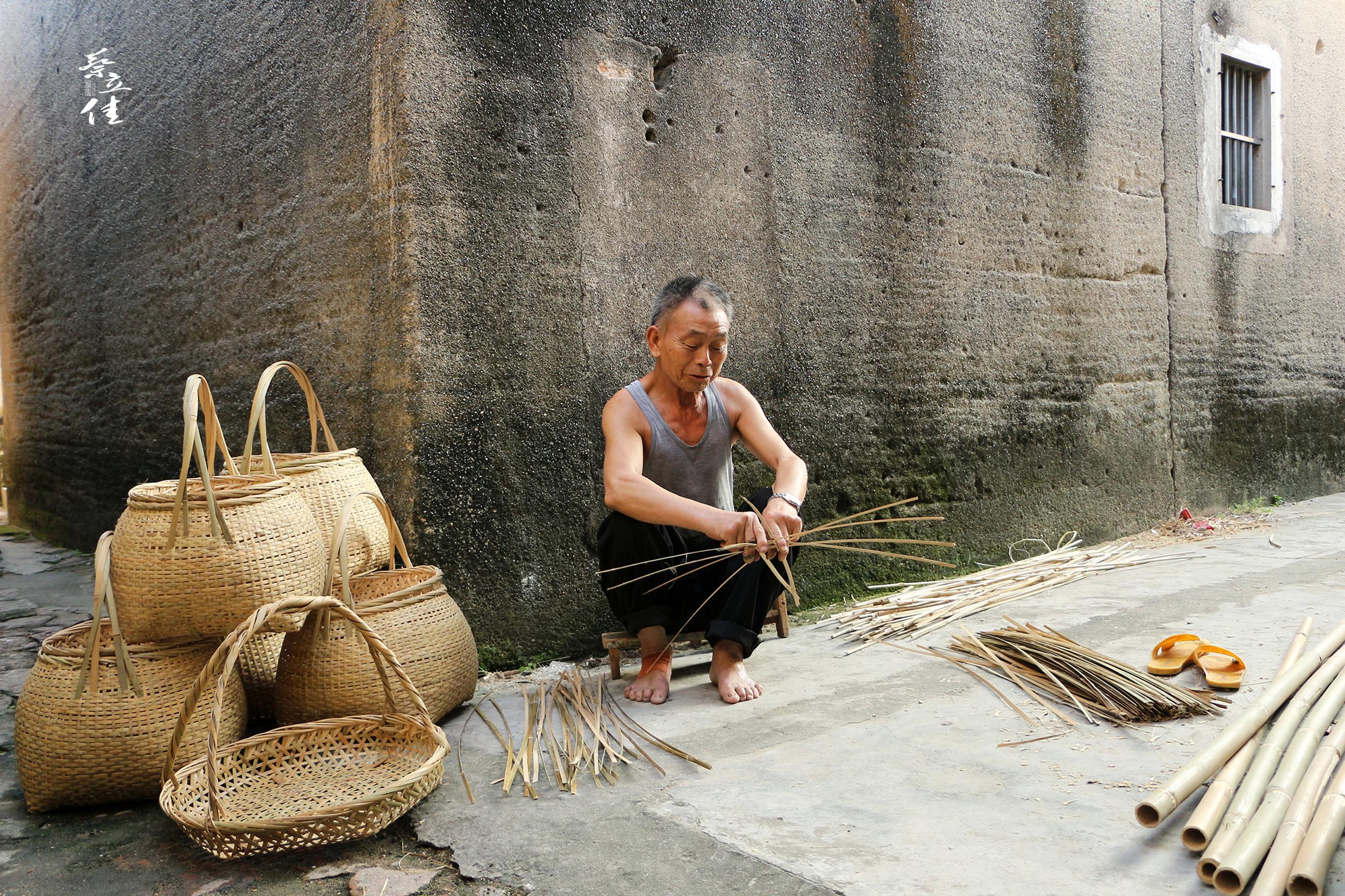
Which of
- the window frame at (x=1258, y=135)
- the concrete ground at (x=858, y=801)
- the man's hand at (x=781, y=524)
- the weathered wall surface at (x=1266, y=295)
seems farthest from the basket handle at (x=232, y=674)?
the window frame at (x=1258, y=135)

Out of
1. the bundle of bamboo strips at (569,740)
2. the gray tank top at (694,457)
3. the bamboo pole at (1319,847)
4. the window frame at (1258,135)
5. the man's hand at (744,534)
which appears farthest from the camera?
the window frame at (1258,135)

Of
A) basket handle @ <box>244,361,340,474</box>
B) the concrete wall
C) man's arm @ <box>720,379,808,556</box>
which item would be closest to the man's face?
man's arm @ <box>720,379,808,556</box>

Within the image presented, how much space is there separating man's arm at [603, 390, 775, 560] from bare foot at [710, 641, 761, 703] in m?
0.30

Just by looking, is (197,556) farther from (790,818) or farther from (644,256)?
(644,256)

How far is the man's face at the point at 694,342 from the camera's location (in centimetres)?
254

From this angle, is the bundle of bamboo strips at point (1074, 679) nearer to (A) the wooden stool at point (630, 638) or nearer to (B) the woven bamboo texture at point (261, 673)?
(A) the wooden stool at point (630, 638)

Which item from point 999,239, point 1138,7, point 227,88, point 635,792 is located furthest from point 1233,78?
point 635,792

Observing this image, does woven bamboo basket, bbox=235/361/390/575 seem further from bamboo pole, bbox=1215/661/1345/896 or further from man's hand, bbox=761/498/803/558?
bamboo pole, bbox=1215/661/1345/896

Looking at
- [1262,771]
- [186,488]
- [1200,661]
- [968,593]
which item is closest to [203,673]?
[186,488]

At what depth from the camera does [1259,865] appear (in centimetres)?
148

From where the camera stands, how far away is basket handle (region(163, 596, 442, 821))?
1671 mm

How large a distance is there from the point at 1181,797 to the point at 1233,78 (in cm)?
599

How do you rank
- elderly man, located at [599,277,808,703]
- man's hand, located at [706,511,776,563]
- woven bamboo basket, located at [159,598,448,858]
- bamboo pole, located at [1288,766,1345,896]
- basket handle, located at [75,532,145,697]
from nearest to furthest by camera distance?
bamboo pole, located at [1288,766,1345,896] → woven bamboo basket, located at [159,598,448,858] → basket handle, located at [75,532,145,697] → man's hand, located at [706,511,776,563] → elderly man, located at [599,277,808,703]

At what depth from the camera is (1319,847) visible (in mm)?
1382
